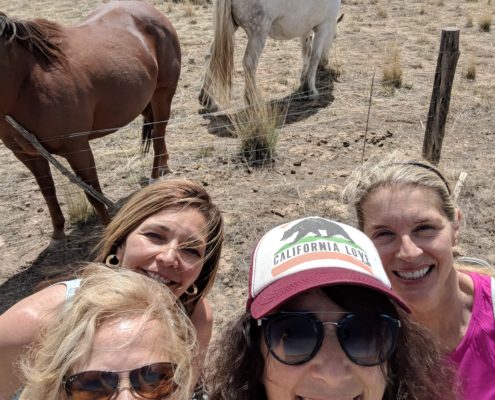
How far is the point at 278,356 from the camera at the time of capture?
3.60 ft

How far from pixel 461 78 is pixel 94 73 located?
504 cm

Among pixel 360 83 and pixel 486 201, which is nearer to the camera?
pixel 486 201

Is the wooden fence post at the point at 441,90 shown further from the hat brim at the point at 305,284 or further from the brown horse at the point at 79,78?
the hat brim at the point at 305,284

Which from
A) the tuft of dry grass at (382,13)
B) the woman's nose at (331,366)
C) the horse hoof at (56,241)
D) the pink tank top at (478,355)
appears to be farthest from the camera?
the tuft of dry grass at (382,13)

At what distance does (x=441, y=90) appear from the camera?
3.84m

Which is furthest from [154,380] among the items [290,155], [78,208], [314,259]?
[290,155]

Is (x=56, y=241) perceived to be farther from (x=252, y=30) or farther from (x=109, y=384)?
(x=252, y=30)

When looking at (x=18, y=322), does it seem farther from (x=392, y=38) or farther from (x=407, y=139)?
(x=392, y=38)

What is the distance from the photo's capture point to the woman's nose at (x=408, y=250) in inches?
60.3

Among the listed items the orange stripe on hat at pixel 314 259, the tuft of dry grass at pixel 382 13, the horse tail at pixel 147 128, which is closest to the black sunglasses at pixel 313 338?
the orange stripe on hat at pixel 314 259

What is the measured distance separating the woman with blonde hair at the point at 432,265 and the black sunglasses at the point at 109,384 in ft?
2.67

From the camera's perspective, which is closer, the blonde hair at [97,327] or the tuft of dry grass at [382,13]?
the blonde hair at [97,327]

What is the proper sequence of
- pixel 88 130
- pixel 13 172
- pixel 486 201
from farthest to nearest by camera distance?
pixel 13 172
pixel 486 201
pixel 88 130

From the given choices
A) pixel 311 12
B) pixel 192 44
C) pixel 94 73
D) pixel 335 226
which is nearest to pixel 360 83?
pixel 311 12
